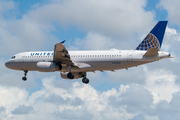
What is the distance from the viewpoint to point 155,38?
Result: 39156mm

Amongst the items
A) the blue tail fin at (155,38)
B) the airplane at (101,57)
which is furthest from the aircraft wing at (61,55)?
the blue tail fin at (155,38)

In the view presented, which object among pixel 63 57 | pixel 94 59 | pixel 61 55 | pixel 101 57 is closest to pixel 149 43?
pixel 101 57

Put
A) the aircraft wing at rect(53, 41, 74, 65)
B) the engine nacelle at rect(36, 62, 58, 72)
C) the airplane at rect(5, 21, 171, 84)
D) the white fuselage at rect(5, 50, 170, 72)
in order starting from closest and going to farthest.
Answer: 1. the aircraft wing at rect(53, 41, 74, 65)
2. the airplane at rect(5, 21, 171, 84)
3. the white fuselage at rect(5, 50, 170, 72)
4. the engine nacelle at rect(36, 62, 58, 72)

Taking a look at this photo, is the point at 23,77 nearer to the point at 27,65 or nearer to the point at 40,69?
the point at 27,65

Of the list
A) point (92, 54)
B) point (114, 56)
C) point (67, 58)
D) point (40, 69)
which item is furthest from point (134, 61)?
point (40, 69)

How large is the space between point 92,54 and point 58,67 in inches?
187

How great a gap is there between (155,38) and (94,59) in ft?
27.3

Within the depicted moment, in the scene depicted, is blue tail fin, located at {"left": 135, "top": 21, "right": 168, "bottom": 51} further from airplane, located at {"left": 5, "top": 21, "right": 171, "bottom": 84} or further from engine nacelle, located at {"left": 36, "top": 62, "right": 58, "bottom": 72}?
engine nacelle, located at {"left": 36, "top": 62, "right": 58, "bottom": 72}

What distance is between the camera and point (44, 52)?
42.4 metres

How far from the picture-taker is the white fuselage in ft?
124

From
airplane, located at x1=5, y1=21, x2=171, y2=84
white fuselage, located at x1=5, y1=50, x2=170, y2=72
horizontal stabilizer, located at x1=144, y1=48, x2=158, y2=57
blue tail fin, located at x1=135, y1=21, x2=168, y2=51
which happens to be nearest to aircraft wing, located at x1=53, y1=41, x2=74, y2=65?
airplane, located at x1=5, y1=21, x2=171, y2=84

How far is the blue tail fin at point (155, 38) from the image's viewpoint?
39.1 meters

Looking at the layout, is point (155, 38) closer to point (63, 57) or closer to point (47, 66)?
point (63, 57)

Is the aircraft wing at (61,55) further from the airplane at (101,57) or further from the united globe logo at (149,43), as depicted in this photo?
the united globe logo at (149,43)
